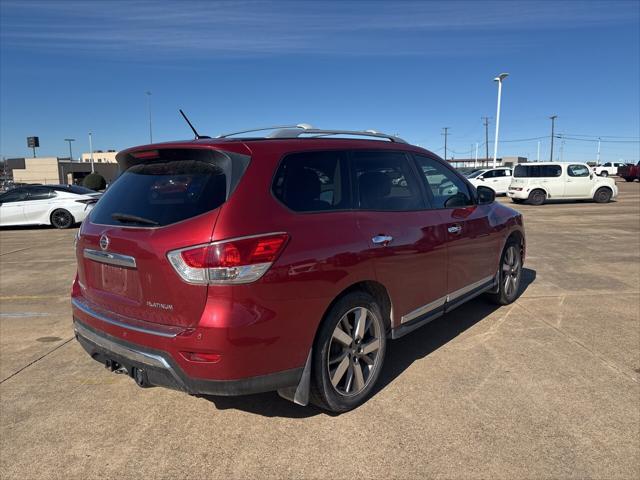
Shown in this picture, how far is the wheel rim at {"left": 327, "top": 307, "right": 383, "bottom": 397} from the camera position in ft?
10.1

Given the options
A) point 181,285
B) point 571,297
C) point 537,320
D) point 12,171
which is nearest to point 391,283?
point 181,285

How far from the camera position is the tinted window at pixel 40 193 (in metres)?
14.3

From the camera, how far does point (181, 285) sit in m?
2.53

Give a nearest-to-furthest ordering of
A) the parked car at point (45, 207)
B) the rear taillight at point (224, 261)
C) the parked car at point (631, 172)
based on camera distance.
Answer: the rear taillight at point (224, 261) < the parked car at point (45, 207) < the parked car at point (631, 172)

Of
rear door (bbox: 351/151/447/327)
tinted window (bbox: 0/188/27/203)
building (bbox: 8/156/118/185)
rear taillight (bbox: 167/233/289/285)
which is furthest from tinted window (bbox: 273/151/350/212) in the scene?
building (bbox: 8/156/118/185)

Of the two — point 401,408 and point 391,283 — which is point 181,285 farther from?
point 401,408

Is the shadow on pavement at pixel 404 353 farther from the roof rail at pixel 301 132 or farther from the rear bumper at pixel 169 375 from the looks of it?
the roof rail at pixel 301 132

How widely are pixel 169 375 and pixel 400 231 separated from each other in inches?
72.2

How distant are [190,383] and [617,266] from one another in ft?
23.8

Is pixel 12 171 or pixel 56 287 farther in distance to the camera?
pixel 12 171

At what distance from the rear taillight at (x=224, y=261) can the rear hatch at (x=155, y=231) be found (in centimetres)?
4

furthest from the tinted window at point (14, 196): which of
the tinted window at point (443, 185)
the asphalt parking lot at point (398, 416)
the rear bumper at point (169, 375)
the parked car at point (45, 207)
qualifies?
the tinted window at point (443, 185)

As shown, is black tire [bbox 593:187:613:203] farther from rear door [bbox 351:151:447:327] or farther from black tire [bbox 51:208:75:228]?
black tire [bbox 51:208:75:228]

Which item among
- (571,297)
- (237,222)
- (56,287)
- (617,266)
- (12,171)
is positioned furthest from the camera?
(12,171)
